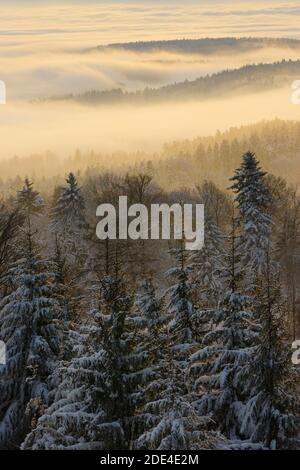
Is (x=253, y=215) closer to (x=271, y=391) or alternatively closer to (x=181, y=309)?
(x=181, y=309)

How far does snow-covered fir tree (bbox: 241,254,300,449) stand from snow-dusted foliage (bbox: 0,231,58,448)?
743 cm

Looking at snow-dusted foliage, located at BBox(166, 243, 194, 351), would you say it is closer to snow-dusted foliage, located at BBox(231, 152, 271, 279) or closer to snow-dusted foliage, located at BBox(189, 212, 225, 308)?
snow-dusted foliage, located at BBox(231, 152, 271, 279)

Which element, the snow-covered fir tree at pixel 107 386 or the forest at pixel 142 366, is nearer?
the forest at pixel 142 366

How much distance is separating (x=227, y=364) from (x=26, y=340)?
303 inches

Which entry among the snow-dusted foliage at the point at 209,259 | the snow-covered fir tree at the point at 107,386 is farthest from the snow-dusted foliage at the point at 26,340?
the snow-dusted foliage at the point at 209,259

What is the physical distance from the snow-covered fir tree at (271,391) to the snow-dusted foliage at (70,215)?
31198mm

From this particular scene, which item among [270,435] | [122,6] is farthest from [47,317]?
[122,6]

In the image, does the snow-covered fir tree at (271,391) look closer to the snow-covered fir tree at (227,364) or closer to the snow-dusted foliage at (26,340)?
the snow-covered fir tree at (227,364)

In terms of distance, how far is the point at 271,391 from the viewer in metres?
18.5

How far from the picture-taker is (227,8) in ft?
413

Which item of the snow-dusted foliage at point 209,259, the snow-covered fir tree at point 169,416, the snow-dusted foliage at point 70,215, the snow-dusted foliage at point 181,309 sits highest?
the snow-dusted foliage at point 70,215

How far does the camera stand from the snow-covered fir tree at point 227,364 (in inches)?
778
